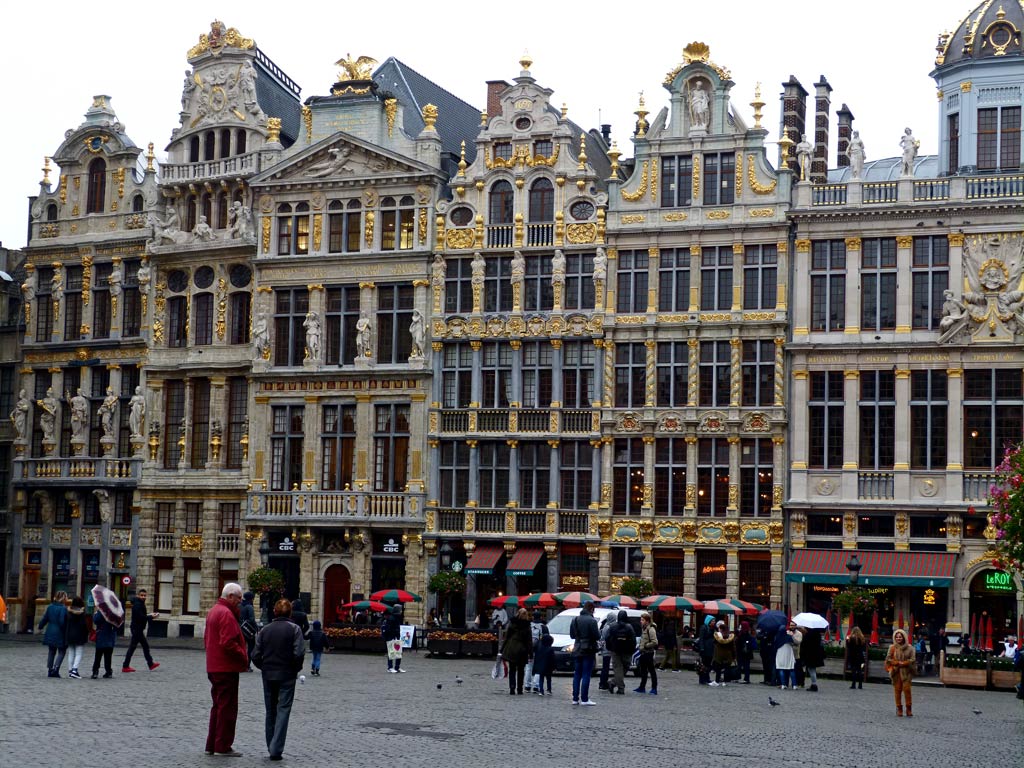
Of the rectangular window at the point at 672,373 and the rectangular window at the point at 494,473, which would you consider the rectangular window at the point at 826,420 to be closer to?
the rectangular window at the point at 672,373

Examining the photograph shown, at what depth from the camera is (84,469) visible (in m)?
59.2

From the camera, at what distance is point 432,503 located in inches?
2131

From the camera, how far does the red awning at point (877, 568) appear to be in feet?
156

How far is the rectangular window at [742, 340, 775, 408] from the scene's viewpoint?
50656mm

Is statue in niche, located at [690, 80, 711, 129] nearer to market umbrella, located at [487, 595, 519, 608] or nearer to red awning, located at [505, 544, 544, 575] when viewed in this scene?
red awning, located at [505, 544, 544, 575]

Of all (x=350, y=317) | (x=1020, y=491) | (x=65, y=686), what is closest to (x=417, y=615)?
(x=350, y=317)

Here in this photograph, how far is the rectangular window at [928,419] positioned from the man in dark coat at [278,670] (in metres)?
33.4

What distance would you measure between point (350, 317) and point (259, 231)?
466cm

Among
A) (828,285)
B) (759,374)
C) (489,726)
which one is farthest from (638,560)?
(489,726)

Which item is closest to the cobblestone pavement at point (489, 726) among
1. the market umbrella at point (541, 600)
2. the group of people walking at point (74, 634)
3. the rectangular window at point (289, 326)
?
the group of people walking at point (74, 634)

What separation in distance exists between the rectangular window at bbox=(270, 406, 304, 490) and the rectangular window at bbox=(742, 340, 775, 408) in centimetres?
1554

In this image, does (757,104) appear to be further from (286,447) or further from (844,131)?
(286,447)

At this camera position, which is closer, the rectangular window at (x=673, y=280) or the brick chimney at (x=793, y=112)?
the rectangular window at (x=673, y=280)

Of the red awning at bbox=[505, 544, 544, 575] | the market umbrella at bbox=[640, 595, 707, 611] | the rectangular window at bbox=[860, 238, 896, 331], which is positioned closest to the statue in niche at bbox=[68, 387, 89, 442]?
the red awning at bbox=[505, 544, 544, 575]
